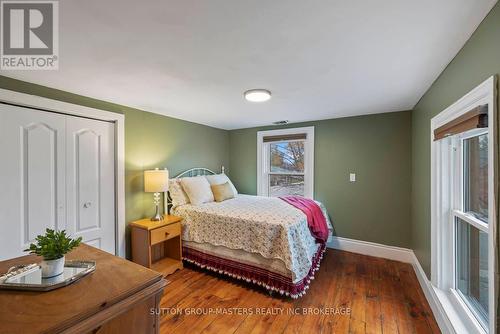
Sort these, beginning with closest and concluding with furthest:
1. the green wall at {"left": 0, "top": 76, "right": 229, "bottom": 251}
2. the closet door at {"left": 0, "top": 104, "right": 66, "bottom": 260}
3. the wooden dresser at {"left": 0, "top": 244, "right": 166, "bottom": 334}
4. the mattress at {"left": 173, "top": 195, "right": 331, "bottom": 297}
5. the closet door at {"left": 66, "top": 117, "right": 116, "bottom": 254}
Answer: the wooden dresser at {"left": 0, "top": 244, "right": 166, "bottom": 334} < the closet door at {"left": 0, "top": 104, "right": 66, "bottom": 260} < the mattress at {"left": 173, "top": 195, "right": 331, "bottom": 297} < the closet door at {"left": 66, "top": 117, "right": 116, "bottom": 254} < the green wall at {"left": 0, "top": 76, "right": 229, "bottom": 251}

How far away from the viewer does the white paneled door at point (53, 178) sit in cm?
188

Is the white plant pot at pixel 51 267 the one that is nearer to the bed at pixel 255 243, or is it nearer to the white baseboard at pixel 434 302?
the bed at pixel 255 243

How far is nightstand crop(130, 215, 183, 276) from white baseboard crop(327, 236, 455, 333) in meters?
2.26

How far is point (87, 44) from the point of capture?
4.52 feet

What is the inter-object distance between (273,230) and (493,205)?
1.57 m

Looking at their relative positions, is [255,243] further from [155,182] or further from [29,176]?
[29,176]

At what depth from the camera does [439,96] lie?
1.87m

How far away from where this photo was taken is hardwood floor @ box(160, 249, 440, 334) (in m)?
1.81

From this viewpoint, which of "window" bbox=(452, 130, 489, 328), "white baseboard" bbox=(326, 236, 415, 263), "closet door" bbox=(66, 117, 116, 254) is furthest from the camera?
"white baseboard" bbox=(326, 236, 415, 263)

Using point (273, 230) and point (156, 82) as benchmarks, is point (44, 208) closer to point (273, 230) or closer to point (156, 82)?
point (156, 82)

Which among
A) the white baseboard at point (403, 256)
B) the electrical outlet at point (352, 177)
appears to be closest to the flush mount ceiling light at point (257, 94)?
the electrical outlet at point (352, 177)

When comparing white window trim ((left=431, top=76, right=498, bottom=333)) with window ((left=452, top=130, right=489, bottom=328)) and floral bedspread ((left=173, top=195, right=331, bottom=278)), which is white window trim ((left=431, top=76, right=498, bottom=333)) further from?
floral bedspread ((left=173, top=195, right=331, bottom=278))

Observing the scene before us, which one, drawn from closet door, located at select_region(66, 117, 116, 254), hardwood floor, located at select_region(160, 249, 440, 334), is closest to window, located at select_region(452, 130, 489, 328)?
hardwood floor, located at select_region(160, 249, 440, 334)

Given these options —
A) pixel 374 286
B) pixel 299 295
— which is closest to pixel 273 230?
pixel 299 295
